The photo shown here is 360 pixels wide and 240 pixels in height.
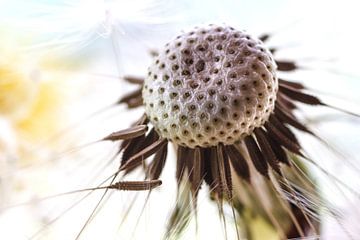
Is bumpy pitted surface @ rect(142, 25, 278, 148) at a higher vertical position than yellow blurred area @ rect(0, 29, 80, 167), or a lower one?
lower

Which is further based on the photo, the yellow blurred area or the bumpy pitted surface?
the yellow blurred area

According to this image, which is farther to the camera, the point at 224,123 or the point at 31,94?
the point at 31,94

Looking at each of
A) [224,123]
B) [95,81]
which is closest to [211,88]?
[224,123]

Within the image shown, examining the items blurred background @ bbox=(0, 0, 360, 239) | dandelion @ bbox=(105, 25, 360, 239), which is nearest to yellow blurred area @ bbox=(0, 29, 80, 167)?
blurred background @ bbox=(0, 0, 360, 239)

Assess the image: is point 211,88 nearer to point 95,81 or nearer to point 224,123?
point 224,123

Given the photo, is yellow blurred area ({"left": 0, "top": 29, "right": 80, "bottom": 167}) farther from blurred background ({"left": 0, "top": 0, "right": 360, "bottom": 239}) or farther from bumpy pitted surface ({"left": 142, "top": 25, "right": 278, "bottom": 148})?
bumpy pitted surface ({"left": 142, "top": 25, "right": 278, "bottom": 148})

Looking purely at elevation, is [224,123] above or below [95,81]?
below

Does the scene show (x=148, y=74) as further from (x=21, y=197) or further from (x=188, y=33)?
(x=21, y=197)
